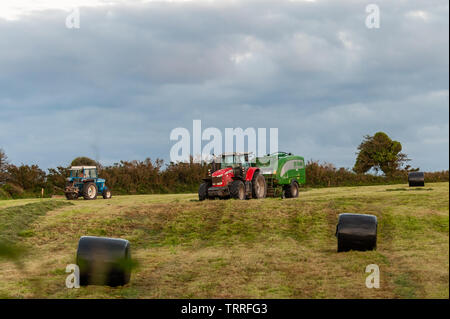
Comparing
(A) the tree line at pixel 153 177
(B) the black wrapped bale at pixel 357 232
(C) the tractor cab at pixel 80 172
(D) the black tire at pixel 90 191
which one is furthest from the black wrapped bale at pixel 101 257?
(A) the tree line at pixel 153 177

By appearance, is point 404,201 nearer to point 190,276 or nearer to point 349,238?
point 349,238

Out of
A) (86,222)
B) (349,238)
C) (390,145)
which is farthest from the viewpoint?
(390,145)

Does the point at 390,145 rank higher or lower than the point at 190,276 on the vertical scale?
higher

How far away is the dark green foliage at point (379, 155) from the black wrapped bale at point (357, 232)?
36813mm

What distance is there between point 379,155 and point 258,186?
93.0ft

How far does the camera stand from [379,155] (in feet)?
151

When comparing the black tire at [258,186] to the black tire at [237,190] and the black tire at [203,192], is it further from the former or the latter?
the black tire at [203,192]

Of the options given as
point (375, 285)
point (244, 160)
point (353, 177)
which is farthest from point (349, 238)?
point (353, 177)

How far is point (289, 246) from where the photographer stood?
12016 millimetres

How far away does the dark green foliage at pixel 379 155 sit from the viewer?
150ft

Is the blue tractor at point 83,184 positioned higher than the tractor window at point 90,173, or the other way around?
the tractor window at point 90,173

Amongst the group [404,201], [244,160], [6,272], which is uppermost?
[244,160]

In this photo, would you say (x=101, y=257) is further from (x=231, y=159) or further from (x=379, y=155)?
(x=379, y=155)

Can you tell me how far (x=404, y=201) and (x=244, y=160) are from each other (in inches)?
264
